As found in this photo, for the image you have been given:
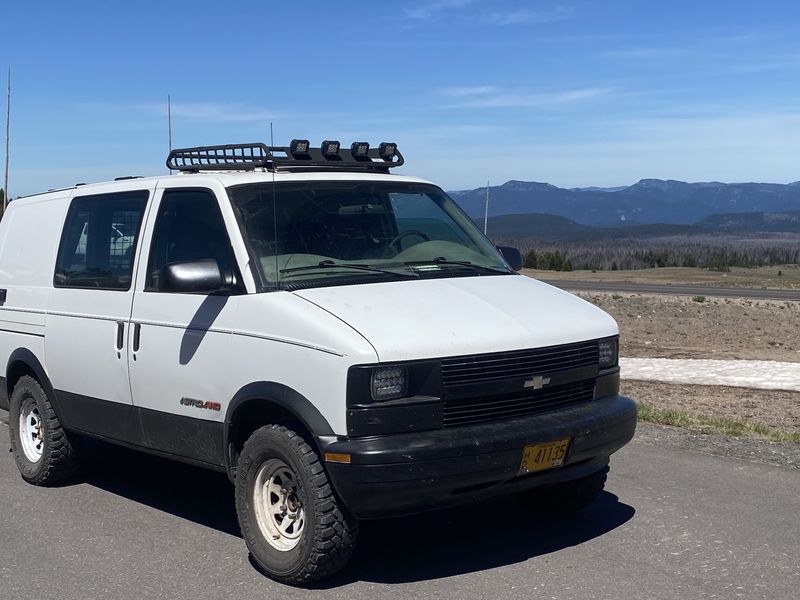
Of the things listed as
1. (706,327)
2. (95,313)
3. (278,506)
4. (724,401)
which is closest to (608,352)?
(278,506)

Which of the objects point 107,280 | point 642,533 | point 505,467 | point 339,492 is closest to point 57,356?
point 107,280

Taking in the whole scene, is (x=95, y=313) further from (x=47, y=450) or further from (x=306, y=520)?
(x=306, y=520)

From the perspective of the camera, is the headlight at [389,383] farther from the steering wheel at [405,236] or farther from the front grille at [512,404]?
the steering wheel at [405,236]

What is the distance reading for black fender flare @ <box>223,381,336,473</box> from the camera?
17.0 ft

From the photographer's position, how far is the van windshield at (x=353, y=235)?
234 inches

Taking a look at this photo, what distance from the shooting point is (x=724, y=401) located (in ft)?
42.0

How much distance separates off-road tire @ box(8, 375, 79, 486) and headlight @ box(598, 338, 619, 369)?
3.91 meters

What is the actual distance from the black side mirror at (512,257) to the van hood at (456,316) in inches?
34.5

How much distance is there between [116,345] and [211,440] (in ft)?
3.62

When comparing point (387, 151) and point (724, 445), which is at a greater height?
point (387, 151)

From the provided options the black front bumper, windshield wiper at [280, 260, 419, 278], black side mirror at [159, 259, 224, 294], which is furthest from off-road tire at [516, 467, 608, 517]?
black side mirror at [159, 259, 224, 294]

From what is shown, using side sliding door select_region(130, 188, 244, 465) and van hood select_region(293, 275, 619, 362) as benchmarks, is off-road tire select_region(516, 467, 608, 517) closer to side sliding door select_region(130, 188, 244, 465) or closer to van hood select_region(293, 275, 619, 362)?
van hood select_region(293, 275, 619, 362)

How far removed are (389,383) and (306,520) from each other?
2.75 ft

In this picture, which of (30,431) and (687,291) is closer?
(30,431)
